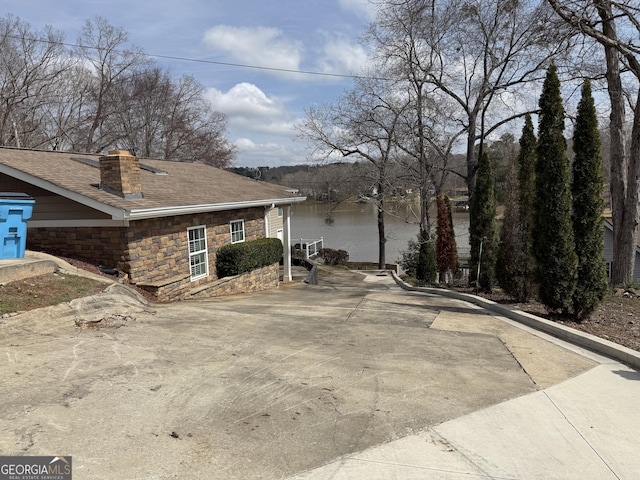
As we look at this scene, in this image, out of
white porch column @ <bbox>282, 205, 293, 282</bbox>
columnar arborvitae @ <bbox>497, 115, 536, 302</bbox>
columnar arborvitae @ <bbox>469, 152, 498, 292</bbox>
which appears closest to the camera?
columnar arborvitae @ <bbox>497, 115, 536, 302</bbox>

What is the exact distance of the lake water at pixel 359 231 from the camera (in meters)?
36.8

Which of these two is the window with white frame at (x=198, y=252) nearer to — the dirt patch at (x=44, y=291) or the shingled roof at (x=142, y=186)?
the shingled roof at (x=142, y=186)

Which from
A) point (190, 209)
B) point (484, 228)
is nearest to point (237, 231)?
point (190, 209)

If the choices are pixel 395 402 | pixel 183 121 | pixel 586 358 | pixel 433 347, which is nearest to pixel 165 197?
pixel 433 347

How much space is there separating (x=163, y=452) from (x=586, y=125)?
872 cm

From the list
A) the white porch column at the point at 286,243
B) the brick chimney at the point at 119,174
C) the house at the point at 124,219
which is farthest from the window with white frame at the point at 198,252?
the white porch column at the point at 286,243

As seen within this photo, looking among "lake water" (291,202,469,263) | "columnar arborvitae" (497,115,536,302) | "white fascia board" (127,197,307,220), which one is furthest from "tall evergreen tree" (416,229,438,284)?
"columnar arborvitae" (497,115,536,302)

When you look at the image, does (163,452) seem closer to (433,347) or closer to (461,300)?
(433,347)

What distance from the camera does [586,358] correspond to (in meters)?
6.00

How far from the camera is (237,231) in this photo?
44.1ft

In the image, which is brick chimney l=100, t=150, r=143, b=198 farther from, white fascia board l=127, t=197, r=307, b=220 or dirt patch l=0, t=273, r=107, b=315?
dirt patch l=0, t=273, r=107, b=315

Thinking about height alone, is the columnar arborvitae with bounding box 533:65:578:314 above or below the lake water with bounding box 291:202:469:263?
above

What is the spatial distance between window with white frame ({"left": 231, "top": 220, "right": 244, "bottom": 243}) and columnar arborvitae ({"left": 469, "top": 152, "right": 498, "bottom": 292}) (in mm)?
7161

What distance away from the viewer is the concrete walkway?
10.3ft
